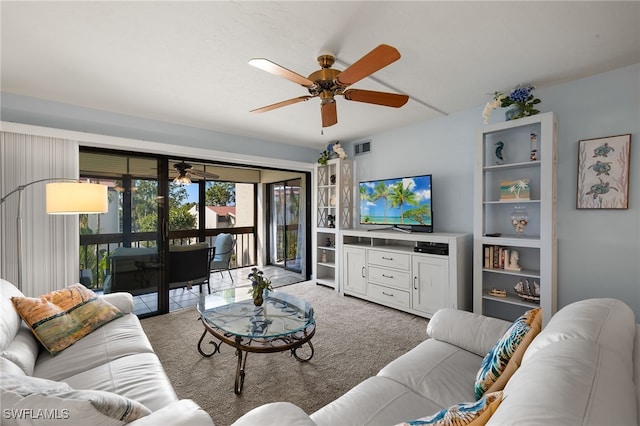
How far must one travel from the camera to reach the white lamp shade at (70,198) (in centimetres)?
216

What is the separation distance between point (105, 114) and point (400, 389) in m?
3.86

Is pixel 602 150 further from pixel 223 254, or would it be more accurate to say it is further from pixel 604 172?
pixel 223 254

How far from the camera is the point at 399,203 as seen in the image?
3.83 metres

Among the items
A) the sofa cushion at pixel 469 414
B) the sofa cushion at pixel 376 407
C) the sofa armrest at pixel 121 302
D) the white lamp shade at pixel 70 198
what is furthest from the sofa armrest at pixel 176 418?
the white lamp shade at pixel 70 198

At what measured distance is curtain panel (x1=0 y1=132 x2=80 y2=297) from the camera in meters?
2.60

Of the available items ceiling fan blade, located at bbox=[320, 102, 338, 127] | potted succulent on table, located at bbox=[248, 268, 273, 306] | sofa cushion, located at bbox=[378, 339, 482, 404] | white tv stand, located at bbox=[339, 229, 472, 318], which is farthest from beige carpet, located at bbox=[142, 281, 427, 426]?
ceiling fan blade, located at bbox=[320, 102, 338, 127]

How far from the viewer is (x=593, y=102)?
254cm

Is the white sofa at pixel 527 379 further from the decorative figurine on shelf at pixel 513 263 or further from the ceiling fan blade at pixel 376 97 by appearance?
the ceiling fan blade at pixel 376 97

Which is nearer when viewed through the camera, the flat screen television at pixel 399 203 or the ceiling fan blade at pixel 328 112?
the ceiling fan blade at pixel 328 112

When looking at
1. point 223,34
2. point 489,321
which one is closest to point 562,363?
point 489,321

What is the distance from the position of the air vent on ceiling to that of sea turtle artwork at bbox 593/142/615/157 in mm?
2666

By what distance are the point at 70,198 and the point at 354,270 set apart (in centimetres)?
328

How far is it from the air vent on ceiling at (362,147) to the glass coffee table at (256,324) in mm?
2786

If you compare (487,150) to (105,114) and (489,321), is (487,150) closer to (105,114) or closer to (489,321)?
(489,321)
